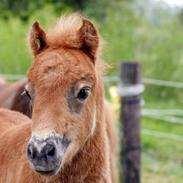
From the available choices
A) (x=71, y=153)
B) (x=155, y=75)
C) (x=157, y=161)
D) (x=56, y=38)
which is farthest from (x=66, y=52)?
(x=155, y=75)

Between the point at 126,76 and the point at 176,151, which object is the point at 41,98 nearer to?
the point at 126,76

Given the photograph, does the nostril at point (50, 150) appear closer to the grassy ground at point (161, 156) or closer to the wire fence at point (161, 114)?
the grassy ground at point (161, 156)

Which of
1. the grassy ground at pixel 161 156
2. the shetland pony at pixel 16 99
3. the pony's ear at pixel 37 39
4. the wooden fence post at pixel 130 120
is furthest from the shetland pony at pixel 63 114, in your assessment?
the grassy ground at pixel 161 156

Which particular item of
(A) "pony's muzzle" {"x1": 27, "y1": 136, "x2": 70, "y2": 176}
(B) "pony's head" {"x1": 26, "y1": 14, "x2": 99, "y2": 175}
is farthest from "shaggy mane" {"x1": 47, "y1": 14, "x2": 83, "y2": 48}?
(A) "pony's muzzle" {"x1": 27, "y1": 136, "x2": 70, "y2": 176}

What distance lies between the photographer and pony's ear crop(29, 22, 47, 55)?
13.5ft

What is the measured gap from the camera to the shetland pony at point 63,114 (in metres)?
3.63

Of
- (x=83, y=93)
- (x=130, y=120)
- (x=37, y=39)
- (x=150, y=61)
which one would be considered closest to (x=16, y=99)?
(x=130, y=120)

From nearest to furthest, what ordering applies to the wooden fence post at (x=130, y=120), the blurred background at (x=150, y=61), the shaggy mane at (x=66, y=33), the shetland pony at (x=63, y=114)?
the shetland pony at (x=63, y=114)
the shaggy mane at (x=66, y=33)
the wooden fence post at (x=130, y=120)
the blurred background at (x=150, y=61)

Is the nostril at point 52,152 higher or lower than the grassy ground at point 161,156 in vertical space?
higher

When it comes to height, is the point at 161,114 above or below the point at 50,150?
below

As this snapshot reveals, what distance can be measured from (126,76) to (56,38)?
7.66 feet

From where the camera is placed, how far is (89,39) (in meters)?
4.09

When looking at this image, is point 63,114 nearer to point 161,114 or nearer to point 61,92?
point 61,92

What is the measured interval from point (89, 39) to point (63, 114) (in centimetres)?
61
